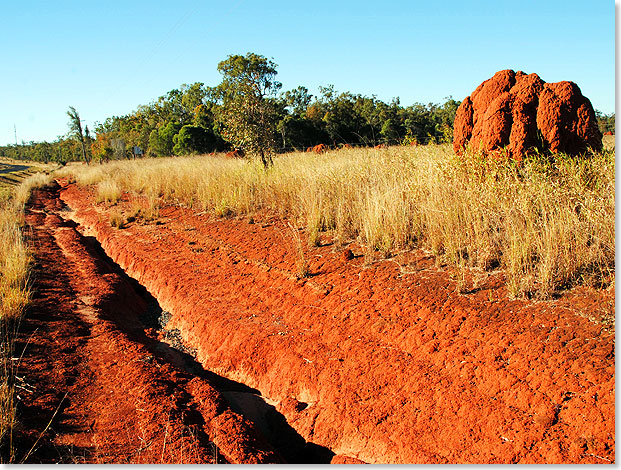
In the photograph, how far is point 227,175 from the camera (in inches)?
447

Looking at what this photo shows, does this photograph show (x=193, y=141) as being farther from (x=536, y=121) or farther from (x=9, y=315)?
(x=536, y=121)

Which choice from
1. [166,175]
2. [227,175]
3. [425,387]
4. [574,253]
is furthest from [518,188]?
[166,175]

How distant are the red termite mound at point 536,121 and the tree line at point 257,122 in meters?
1.36

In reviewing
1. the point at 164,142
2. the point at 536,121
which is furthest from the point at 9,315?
the point at 164,142

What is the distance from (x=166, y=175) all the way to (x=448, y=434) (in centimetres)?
1281

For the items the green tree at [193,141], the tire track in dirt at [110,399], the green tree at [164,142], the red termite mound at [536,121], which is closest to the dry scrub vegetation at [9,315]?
the tire track in dirt at [110,399]

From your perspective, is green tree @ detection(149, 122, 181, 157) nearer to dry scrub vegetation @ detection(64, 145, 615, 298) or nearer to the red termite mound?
dry scrub vegetation @ detection(64, 145, 615, 298)

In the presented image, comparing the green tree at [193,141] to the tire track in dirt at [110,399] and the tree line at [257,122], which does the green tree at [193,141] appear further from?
the tire track in dirt at [110,399]

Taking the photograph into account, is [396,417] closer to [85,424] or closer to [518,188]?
[85,424]

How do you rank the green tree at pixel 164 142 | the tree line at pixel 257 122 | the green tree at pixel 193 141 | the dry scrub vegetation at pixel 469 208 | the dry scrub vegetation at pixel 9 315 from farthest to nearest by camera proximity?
1. the green tree at pixel 164 142
2. the green tree at pixel 193 141
3. the tree line at pixel 257 122
4. the dry scrub vegetation at pixel 469 208
5. the dry scrub vegetation at pixel 9 315

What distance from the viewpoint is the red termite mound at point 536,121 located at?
5.96 m

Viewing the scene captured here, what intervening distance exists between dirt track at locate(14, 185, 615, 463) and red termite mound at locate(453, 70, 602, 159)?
2.18 meters

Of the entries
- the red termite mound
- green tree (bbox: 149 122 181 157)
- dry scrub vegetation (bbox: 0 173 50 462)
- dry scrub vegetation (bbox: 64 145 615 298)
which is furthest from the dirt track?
green tree (bbox: 149 122 181 157)

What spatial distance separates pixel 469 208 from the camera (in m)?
5.47
